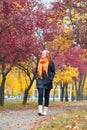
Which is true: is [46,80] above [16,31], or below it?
below

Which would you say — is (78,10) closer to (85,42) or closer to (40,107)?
(85,42)

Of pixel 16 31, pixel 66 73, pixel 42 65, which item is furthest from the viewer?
pixel 66 73

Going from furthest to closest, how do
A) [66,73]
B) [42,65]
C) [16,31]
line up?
[66,73], [16,31], [42,65]

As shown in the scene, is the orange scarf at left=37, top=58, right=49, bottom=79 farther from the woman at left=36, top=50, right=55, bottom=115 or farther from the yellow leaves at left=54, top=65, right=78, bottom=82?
the yellow leaves at left=54, top=65, right=78, bottom=82

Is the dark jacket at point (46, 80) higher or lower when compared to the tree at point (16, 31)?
lower

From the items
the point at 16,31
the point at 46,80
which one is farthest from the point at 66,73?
the point at 46,80

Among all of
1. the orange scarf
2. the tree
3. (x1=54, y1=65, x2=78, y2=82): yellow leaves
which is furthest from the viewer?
(x1=54, y1=65, x2=78, y2=82): yellow leaves

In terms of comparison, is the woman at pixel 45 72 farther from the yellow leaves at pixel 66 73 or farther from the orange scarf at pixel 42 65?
the yellow leaves at pixel 66 73

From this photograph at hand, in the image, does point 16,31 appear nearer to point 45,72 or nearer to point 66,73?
point 45,72

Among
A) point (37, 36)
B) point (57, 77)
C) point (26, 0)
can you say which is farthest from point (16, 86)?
point (26, 0)

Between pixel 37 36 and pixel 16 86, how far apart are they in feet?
116

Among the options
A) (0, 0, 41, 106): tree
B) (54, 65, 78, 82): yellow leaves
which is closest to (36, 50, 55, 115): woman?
(0, 0, 41, 106): tree

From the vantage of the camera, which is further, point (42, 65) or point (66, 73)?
point (66, 73)

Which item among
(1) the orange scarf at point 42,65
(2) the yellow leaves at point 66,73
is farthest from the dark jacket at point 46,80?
(2) the yellow leaves at point 66,73
